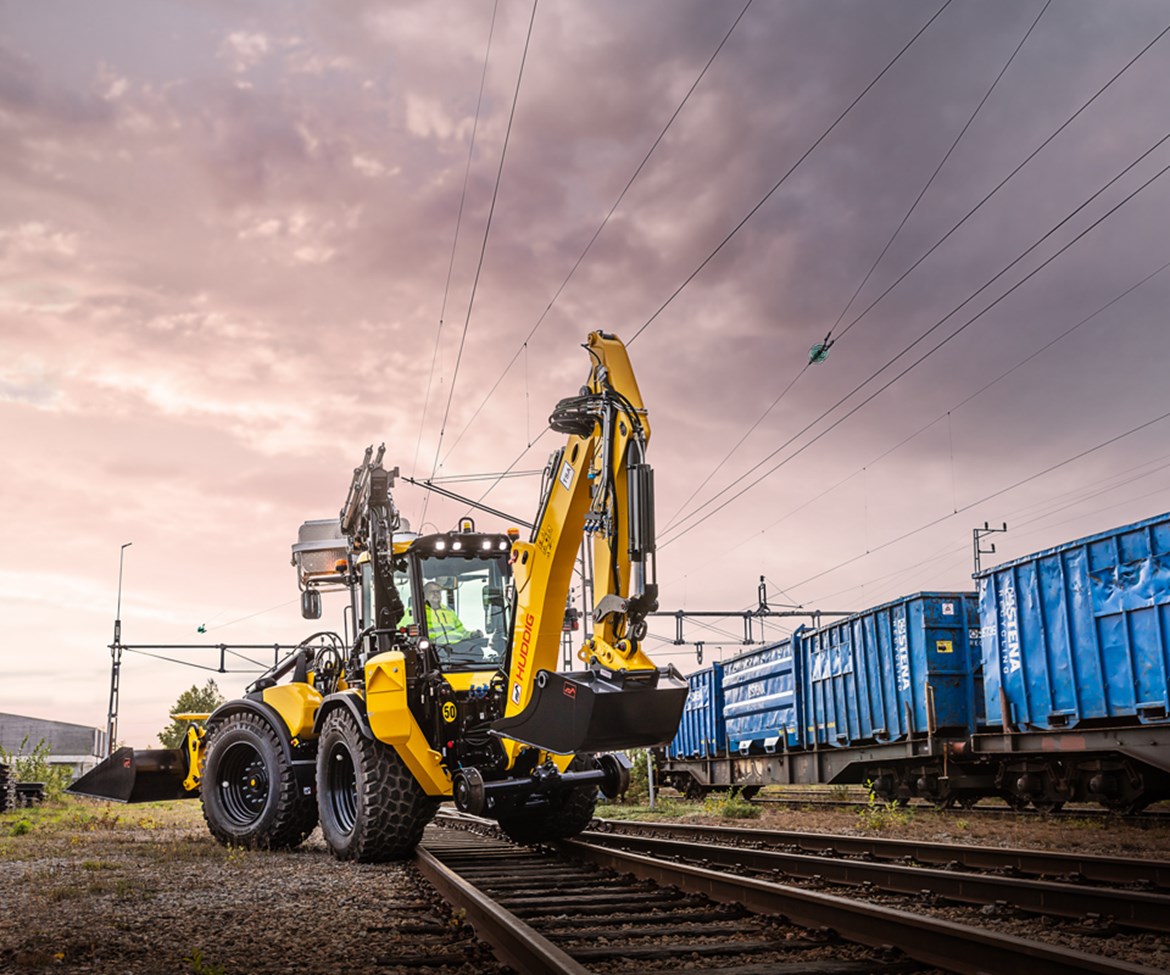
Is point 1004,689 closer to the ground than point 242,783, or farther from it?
farther from it

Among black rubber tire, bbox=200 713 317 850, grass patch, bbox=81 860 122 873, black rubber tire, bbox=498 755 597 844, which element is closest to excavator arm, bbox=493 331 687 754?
black rubber tire, bbox=498 755 597 844

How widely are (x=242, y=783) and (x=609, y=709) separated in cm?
684

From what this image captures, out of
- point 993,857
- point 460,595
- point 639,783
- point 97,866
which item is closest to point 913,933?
point 993,857

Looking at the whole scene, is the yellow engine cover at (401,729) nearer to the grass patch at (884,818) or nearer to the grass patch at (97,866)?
the grass patch at (97,866)

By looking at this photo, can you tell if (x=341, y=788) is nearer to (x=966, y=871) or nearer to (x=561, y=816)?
(x=561, y=816)

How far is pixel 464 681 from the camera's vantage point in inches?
396

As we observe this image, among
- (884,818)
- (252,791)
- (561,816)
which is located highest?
(252,791)

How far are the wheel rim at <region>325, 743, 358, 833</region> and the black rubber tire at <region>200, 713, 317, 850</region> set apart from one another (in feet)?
3.19

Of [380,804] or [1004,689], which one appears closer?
[380,804]

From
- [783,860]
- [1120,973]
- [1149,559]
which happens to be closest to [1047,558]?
[1149,559]

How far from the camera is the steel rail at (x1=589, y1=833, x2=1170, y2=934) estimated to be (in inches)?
240

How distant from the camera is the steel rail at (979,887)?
240 inches

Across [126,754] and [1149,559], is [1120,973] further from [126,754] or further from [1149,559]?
[126,754]

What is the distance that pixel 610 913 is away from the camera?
7.23 metres
